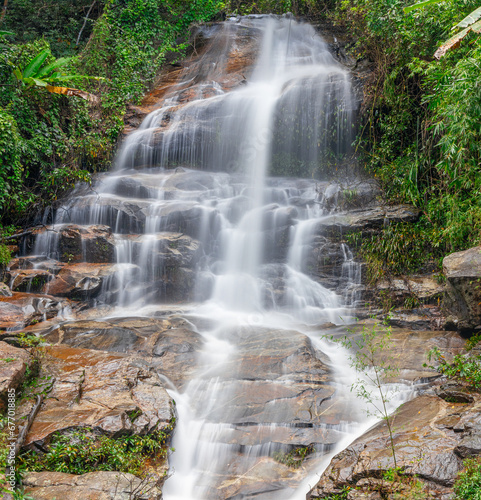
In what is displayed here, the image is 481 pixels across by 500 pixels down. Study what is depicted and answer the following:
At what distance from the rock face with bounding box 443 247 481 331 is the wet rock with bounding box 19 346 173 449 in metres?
5.24

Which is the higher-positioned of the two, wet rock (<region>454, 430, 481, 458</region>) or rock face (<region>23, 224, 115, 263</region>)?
rock face (<region>23, 224, 115, 263</region>)

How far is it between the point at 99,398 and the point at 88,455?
97 centimetres

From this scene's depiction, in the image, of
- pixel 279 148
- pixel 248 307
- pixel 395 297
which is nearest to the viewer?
pixel 395 297

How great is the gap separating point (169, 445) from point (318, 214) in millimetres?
7780

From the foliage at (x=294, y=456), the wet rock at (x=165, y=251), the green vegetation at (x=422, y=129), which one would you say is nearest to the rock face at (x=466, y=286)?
the green vegetation at (x=422, y=129)

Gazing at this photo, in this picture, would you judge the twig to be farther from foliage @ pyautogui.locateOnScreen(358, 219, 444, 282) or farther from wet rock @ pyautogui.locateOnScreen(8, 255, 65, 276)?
foliage @ pyautogui.locateOnScreen(358, 219, 444, 282)

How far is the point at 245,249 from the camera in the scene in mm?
11352

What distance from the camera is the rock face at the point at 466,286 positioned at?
7207 millimetres

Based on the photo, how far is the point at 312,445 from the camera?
5480 millimetres

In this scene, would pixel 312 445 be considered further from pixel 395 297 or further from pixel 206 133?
pixel 206 133

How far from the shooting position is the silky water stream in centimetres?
571

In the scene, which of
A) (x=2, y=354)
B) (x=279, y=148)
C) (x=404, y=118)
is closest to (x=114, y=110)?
(x=279, y=148)

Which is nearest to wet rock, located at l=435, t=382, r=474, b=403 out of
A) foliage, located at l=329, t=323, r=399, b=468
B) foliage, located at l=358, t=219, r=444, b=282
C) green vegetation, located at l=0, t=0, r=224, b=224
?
foliage, located at l=329, t=323, r=399, b=468

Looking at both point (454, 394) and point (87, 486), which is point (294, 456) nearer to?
point (454, 394)
